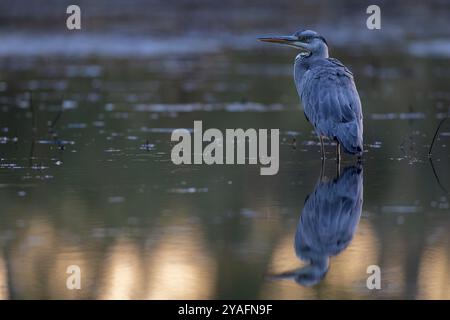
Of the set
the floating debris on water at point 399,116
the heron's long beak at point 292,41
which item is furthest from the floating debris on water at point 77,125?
the floating debris on water at point 399,116

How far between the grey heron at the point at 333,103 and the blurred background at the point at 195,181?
334mm

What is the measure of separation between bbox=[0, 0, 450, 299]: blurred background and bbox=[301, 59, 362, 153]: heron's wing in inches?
14.6

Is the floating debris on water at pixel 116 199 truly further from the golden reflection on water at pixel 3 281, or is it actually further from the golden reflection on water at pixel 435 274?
the golden reflection on water at pixel 435 274

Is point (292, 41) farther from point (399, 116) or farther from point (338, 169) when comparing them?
point (399, 116)

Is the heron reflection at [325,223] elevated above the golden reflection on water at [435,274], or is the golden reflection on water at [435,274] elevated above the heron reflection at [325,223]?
the heron reflection at [325,223]

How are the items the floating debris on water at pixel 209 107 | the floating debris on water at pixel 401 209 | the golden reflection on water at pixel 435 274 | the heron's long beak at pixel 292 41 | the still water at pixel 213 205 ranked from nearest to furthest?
the golden reflection on water at pixel 435 274, the still water at pixel 213 205, the floating debris on water at pixel 401 209, the heron's long beak at pixel 292 41, the floating debris on water at pixel 209 107

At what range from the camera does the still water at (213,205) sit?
684 centimetres

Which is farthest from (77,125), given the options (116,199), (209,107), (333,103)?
(116,199)

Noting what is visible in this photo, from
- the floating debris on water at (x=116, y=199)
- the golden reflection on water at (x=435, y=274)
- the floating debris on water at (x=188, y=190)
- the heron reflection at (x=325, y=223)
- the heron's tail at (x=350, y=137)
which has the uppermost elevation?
the heron's tail at (x=350, y=137)

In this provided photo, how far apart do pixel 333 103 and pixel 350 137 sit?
56cm

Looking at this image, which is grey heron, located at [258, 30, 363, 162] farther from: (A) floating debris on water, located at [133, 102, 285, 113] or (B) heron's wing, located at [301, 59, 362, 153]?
(A) floating debris on water, located at [133, 102, 285, 113]

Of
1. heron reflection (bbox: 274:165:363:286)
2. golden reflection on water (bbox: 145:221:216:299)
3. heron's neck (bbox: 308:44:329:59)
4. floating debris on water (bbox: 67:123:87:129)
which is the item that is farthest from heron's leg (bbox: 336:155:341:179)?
floating debris on water (bbox: 67:123:87:129)

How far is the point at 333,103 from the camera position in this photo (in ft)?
36.2
